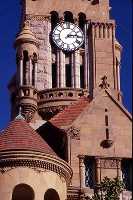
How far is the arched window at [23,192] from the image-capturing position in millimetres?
48750

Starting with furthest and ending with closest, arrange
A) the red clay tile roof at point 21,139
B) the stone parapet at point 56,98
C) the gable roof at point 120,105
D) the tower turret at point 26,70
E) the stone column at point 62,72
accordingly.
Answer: the stone column at point 62,72 → the stone parapet at point 56,98 → the tower turret at point 26,70 → the gable roof at point 120,105 → the red clay tile roof at point 21,139

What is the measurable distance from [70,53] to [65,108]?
10.1 meters

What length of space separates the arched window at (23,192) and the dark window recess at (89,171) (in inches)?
159

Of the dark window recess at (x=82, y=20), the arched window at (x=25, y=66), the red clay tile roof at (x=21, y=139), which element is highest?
the dark window recess at (x=82, y=20)

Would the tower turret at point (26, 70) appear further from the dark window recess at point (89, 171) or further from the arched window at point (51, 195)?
the arched window at point (51, 195)

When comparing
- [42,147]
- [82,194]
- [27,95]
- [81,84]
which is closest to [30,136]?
[42,147]

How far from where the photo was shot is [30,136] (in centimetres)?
5091

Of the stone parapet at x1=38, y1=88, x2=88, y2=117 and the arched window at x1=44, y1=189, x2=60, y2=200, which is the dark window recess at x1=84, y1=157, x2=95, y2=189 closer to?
the arched window at x1=44, y1=189, x2=60, y2=200

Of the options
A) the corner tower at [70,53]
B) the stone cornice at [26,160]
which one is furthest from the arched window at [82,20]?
the stone cornice at [26,160]

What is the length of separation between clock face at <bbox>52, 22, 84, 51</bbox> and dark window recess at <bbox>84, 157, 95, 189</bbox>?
18.1 meters

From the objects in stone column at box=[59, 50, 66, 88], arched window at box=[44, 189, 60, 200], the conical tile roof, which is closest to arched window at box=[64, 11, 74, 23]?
stone column at box=[59, 50, 66, 88]

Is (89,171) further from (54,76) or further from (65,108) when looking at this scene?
(54,76)

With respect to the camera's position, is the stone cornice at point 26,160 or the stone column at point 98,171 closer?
the stone cornice at point 26,160

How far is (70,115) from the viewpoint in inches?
2176
